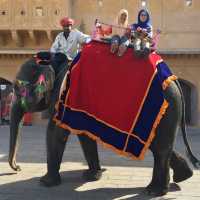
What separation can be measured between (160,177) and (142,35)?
1383 mm

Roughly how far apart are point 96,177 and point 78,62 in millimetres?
1422

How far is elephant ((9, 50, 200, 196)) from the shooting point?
16.1ft

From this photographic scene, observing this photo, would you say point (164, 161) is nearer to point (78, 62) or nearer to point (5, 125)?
point (78, 62)

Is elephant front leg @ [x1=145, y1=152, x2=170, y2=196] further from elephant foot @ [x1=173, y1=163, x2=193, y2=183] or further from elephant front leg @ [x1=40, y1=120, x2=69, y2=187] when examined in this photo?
elephant front leg @ [x1=40, y1=120, x2=69, y2=187]

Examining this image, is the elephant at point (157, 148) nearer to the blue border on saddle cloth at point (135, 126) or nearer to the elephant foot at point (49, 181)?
the elephant foot at point (49, 181)

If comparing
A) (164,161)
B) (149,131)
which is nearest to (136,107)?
(149,131)

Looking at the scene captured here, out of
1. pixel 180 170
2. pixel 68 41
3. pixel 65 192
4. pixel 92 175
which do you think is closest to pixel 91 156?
pixel 92 175

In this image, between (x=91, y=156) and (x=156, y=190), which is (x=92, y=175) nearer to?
(x=91, y=156)

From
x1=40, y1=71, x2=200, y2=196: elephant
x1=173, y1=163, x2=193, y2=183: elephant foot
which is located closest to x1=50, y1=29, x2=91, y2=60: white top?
x1=40, y1=71, x2=200, y2=196: elephant

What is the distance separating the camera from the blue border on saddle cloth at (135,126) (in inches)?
192

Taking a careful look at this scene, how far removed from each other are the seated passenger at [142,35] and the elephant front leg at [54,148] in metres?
1.14

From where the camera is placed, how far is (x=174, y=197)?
16.4 feet

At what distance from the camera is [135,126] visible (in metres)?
4.94

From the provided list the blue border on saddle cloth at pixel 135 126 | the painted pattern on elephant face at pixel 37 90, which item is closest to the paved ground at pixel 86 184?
the blue border on saddle cloth at pixel 135 126
